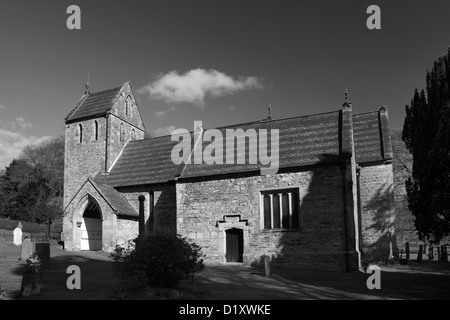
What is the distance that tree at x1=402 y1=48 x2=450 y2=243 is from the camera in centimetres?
1559

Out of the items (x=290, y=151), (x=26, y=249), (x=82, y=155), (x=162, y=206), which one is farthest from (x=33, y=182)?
(x=290, y=151)

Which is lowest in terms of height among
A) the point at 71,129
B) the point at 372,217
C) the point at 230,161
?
the point at 372,217

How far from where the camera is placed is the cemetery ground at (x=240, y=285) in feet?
39.6

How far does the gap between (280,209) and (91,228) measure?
14.5 meters

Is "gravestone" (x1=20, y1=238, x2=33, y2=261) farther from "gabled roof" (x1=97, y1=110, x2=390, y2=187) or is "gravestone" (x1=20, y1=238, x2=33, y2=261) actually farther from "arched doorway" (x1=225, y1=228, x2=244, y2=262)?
"arched doorway" (x1=225, y1=228, x2=244, y2=262)

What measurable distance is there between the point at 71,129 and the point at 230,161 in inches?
659

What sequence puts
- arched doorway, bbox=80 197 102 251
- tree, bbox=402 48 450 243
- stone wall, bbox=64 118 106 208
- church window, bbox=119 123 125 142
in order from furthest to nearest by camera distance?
church window, bbox=119 123 125 142, stone wall, bbox=64 118 106 208, arched doorway, bbox=80 197 102 251, tree, bbox=402 48 450 243

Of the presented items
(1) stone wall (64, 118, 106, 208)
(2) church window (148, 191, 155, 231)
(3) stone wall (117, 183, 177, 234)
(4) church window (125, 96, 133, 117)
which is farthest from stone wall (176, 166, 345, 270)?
(4) church window (125, 96, 133, 117)

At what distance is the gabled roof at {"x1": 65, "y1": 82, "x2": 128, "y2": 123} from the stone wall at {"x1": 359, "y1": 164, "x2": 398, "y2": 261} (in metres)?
20.4

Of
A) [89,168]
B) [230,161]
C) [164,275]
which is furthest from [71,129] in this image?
[164,275]

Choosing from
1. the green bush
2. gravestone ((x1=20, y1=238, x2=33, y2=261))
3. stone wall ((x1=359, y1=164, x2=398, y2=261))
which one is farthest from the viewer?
stone wall ((x1=359, y1=164, x2=398, y2=261))
